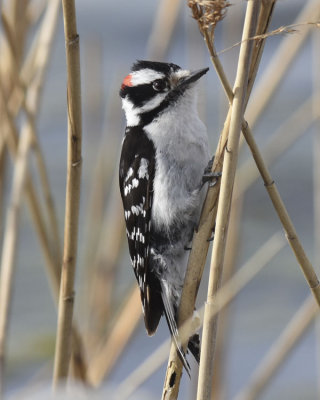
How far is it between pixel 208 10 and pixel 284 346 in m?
1.35

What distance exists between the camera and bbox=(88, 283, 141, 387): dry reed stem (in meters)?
2.67

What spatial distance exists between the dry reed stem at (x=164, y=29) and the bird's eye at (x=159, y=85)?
0.52 meters

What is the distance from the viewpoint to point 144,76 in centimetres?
244

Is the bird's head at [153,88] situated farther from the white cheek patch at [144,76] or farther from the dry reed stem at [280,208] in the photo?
the dry reed stem at [280,208]

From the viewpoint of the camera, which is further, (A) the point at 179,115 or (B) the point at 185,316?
(A) the point at 179,115

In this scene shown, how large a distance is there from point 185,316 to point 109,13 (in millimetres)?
6103

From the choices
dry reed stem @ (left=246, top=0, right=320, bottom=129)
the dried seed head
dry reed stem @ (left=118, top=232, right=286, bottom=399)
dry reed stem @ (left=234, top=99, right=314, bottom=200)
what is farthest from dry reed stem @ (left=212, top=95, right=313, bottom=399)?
the dried seed head

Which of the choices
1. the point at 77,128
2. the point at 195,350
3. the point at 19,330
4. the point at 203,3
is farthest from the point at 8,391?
the point at 203,3

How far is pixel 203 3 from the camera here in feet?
4.30

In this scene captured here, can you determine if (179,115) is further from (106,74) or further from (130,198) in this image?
(106,74)

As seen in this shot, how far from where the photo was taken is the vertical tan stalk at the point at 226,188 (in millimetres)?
1443

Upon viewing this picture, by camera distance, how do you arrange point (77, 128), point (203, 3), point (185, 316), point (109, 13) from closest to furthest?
point (203, 3) → point (77, 128) → point (185, 316) → point (109, 13)

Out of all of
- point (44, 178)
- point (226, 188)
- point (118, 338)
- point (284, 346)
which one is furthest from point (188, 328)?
point (118, 338)

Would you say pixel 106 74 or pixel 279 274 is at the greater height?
pixel 106 74
